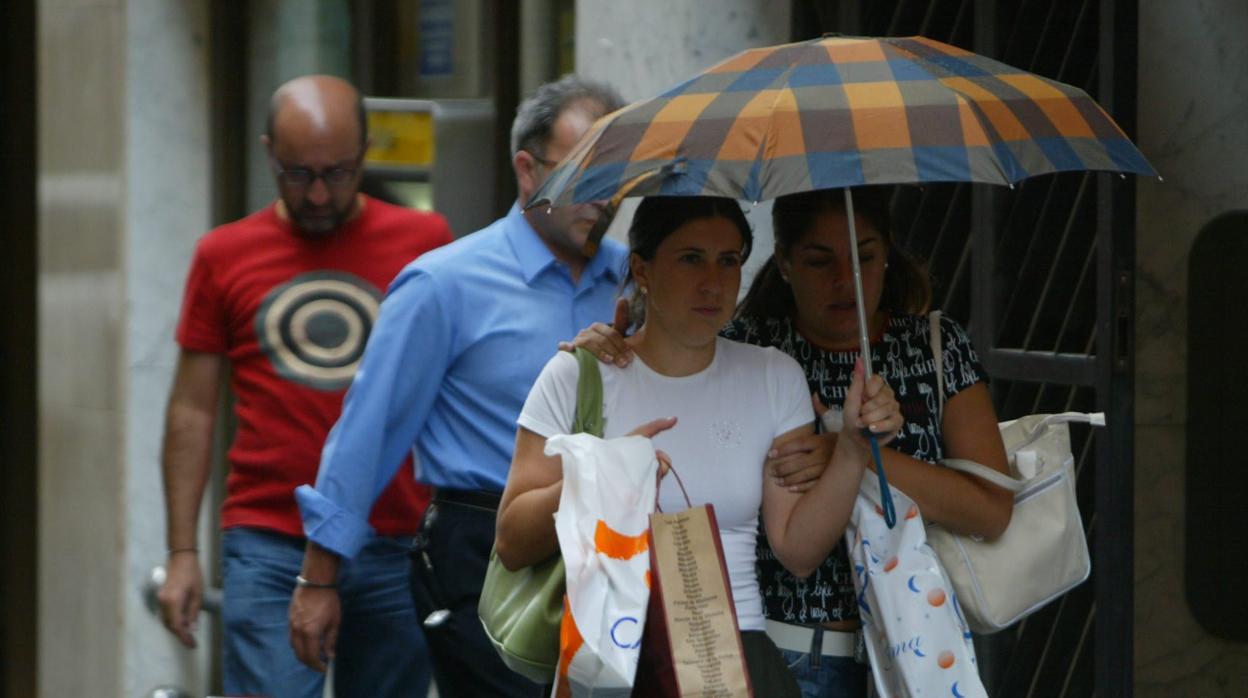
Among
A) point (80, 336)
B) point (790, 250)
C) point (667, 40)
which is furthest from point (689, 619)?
point (80, 336)

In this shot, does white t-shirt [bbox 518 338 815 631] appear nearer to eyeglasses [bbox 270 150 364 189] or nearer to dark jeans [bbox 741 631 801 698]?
dark jeans [bbox 741 631 801 698]

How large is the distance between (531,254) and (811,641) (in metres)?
1.29

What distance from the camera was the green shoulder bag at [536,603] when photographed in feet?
10.6

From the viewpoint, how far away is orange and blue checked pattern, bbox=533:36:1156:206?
296 cm

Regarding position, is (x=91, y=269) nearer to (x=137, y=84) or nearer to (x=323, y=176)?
(x=137, y=84)

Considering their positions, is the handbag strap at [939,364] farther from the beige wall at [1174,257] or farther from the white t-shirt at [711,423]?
the beige wall at [1174,257]

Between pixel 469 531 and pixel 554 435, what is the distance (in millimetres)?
1125

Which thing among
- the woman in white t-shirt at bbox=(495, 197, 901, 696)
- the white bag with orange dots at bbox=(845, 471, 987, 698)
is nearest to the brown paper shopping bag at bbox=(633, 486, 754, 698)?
the woman in white t-shirt at bbox=(495, 197, 901, 696)

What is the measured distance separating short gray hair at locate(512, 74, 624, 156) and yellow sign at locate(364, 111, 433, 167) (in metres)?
2.97

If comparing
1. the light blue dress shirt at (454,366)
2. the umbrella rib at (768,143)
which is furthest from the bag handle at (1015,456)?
the light blue dress shirt at (454,366)

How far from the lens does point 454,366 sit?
4406 mm

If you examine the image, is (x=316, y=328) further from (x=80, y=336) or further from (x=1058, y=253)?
(x=80, y=336)

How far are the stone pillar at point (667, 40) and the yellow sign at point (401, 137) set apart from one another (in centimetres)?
122
